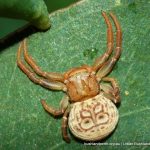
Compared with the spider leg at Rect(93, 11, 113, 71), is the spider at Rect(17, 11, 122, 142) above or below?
below

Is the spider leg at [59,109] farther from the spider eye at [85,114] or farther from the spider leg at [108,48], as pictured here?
the spider leg at [108,48]

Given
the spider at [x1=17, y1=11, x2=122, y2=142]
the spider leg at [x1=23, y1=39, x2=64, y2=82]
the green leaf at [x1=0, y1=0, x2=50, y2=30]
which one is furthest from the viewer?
the spider leg at [x1=23, y1=39, x2=64, y2=82]

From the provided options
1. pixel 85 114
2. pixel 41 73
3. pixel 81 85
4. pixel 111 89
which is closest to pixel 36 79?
pixel 41 73

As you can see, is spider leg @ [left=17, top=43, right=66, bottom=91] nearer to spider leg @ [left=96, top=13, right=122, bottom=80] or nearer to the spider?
the spider

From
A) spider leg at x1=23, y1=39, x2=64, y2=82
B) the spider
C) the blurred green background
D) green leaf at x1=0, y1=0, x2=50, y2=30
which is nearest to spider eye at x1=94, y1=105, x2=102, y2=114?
the spider

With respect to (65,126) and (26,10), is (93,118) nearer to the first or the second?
(65,126)

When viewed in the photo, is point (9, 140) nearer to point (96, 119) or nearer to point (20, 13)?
point (96, 119)

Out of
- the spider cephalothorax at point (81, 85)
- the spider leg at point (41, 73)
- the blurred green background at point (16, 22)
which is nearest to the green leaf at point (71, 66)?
the spider leg at point (41, 73)
